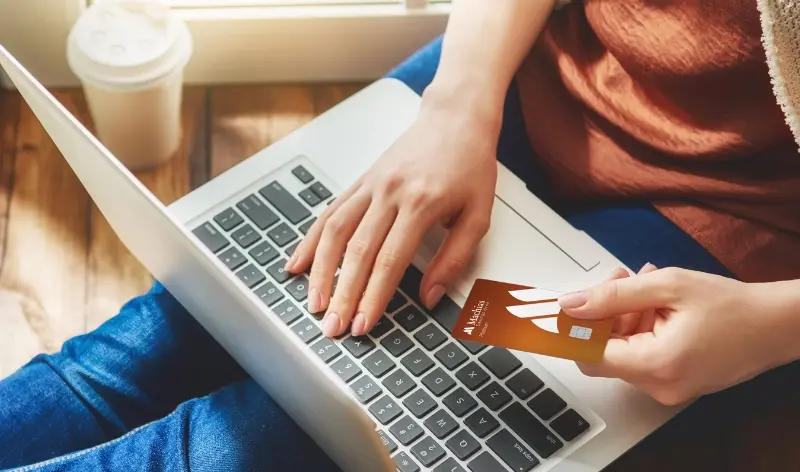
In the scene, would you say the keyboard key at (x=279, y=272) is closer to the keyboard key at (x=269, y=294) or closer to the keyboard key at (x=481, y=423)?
the keyboard key at (x=269, y=294)

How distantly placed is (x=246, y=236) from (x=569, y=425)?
324 mm

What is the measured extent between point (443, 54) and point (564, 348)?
34 cm

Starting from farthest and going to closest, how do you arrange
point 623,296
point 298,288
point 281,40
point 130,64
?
point 281,40, point 130,64, point 298,288, point 623,296

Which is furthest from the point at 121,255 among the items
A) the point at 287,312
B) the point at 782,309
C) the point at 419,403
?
the point at 782,309

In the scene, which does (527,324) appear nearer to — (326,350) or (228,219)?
(326,350)

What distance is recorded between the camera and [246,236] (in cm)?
87

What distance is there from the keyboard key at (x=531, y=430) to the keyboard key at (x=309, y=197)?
0.85 ft

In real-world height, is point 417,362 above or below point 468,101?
below

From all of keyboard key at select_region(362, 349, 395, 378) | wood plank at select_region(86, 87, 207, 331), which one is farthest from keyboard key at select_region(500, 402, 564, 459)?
wood plank at select_region(86, 87, 207, 331)

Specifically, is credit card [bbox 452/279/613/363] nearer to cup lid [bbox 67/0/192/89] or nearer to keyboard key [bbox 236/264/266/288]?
keyboard key [bbox 236/264/266/288]

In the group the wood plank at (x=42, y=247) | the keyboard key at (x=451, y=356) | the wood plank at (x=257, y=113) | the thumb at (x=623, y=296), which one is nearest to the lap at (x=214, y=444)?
the keyboard key at (x=451, y=356)

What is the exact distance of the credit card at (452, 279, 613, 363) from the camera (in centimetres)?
76

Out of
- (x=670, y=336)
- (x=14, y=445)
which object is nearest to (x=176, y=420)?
(x=14, y=445)

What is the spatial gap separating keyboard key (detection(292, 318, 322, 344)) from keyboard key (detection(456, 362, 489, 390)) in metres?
0.12
